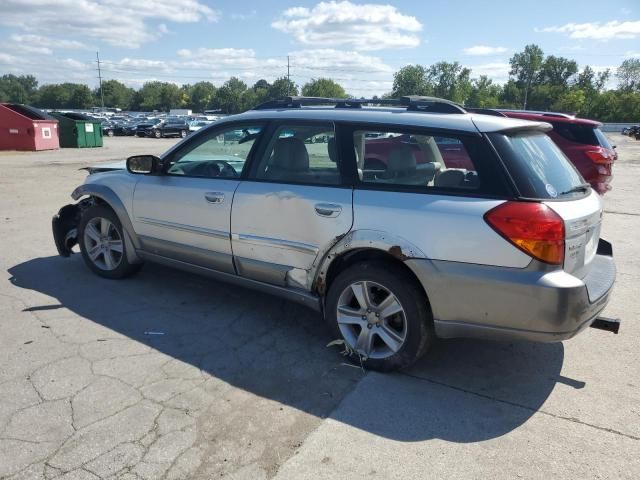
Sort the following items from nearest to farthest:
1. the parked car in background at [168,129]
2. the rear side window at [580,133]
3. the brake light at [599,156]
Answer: the brake light at [599,156]
the rear side window at [580,133]
the parked car in background at [168,129]

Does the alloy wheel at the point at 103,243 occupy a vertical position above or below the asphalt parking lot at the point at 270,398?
above

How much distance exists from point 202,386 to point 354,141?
1.95 metres

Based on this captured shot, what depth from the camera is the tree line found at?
10398 centimetres

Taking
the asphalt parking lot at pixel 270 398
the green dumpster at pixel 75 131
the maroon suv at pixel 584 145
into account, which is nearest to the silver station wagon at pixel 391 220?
the asphalt parking lot at pixel 270 398

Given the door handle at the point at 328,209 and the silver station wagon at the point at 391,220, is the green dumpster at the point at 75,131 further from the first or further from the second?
the door handle at the point at 328,209

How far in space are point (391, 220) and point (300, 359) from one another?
1220 millimetres

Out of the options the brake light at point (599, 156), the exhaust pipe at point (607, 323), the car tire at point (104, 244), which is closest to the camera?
the exhaust pipe at point (607, 323)

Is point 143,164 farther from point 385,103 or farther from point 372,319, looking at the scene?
point 372,319

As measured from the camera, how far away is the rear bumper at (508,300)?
289cm

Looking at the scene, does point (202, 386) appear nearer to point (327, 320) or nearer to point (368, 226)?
point (327, 320)

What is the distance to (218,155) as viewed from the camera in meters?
4.60

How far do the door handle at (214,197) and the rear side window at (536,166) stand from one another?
6.93 ft

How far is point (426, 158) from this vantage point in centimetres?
365

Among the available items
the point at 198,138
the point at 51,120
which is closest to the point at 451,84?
the point at 51,120
